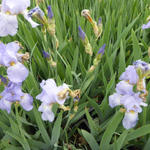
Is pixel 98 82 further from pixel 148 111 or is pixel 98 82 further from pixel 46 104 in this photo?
pixel 46 104

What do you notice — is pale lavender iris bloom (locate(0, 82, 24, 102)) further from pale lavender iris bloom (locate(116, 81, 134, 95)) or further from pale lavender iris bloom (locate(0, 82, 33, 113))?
pale lavender iris bloom (locate(116, 81, 134, 95))

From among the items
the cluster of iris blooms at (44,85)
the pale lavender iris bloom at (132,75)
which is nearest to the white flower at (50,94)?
the cluster of iris blooms at (44,85)

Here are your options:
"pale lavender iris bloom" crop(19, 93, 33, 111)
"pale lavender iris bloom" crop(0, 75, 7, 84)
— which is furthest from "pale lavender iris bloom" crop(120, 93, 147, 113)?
"pale lavender iris bloom" crop(0, 75, 7, 84)

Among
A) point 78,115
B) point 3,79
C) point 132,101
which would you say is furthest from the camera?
point 78,115

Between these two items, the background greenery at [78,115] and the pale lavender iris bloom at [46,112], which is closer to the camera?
the pale lavender iris bloom at [46,112]

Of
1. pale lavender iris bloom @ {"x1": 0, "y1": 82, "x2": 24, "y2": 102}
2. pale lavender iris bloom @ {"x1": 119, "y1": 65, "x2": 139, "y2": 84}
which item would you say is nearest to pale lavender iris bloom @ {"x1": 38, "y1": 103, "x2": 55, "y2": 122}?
pale lavender iris bloom @ {"x1": 0, "y1": 82, "x2": 24, "y2": 102}

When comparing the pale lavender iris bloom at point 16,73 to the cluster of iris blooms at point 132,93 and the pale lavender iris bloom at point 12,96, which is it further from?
the cluster of iris blooms at point 132,93

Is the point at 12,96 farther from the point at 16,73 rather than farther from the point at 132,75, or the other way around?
the point at 132,75

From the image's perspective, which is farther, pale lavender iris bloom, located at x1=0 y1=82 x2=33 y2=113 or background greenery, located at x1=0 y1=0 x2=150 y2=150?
background greenery, located at x1=0 y1=0 x2=150 y2=150

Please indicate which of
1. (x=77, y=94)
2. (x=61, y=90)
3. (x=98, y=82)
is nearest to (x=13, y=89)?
(x=61, y=90)

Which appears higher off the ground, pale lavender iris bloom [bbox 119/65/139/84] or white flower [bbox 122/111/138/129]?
pale lavender iris bloom [bbox 119/65/139/84]

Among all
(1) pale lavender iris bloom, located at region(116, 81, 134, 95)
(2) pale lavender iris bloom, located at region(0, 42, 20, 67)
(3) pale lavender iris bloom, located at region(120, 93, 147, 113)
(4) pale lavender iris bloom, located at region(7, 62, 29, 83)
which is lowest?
(3) pale lavender iris bloom, located at region(120, 93, 147, 113)

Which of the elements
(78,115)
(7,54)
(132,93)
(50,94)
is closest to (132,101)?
(132,93)
